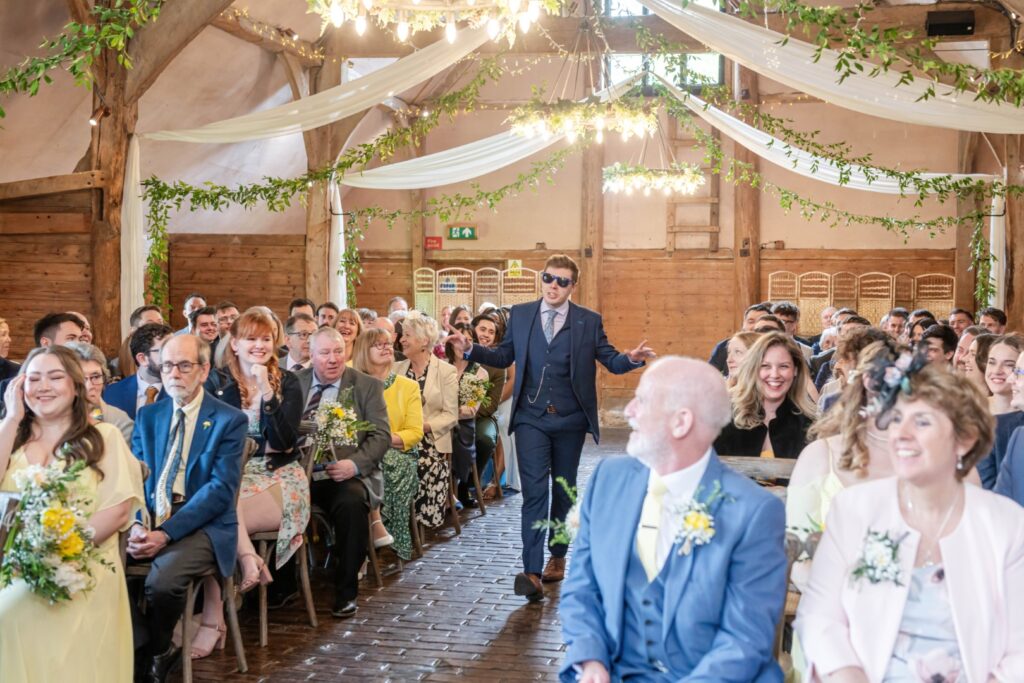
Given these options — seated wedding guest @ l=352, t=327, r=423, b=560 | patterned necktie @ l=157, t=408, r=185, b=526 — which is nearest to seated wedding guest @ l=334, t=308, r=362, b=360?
seated wedding guest @ l=352, t=327, r=423, b=560

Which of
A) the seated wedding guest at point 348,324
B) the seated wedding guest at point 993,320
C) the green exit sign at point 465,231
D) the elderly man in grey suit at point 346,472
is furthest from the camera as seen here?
the green exit sign at point 465,231

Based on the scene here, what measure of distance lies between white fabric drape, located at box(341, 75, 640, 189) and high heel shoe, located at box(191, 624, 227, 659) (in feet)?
20.4

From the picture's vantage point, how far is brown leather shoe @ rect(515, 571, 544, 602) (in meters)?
5.51

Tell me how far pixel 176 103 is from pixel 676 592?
9823mm

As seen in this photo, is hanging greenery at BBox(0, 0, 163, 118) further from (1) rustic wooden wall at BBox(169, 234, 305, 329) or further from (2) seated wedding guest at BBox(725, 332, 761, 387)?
(1) rustic wooden wall at BBox(169, 234, 305, 329)

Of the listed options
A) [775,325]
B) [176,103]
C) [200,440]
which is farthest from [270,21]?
[200,440]

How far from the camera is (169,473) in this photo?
432 cm

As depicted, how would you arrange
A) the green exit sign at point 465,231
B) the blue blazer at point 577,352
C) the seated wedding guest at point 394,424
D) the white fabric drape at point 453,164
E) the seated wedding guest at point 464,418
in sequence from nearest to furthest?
the blue blazer at point 577,352, the seated wedding guest at point 394,424, the seated wedding guest at point 464,418, the white fabric drape at point 453,164, the green exit sign at point 465,231

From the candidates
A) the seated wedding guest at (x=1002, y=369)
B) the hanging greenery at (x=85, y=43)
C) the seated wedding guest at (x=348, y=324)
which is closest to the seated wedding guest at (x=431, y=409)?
the seated wedding guest at (x=348, y=324)

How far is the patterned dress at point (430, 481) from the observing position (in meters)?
6.81

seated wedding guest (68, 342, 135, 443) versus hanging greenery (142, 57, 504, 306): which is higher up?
hanging greenery (142, 57, 504, 306)

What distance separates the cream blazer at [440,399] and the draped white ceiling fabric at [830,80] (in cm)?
270

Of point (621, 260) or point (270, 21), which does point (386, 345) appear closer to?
point (270, 21)

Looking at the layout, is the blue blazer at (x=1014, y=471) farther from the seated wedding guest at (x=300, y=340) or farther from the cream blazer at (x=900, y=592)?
the seated wedding guest at (x=300, y=340)
